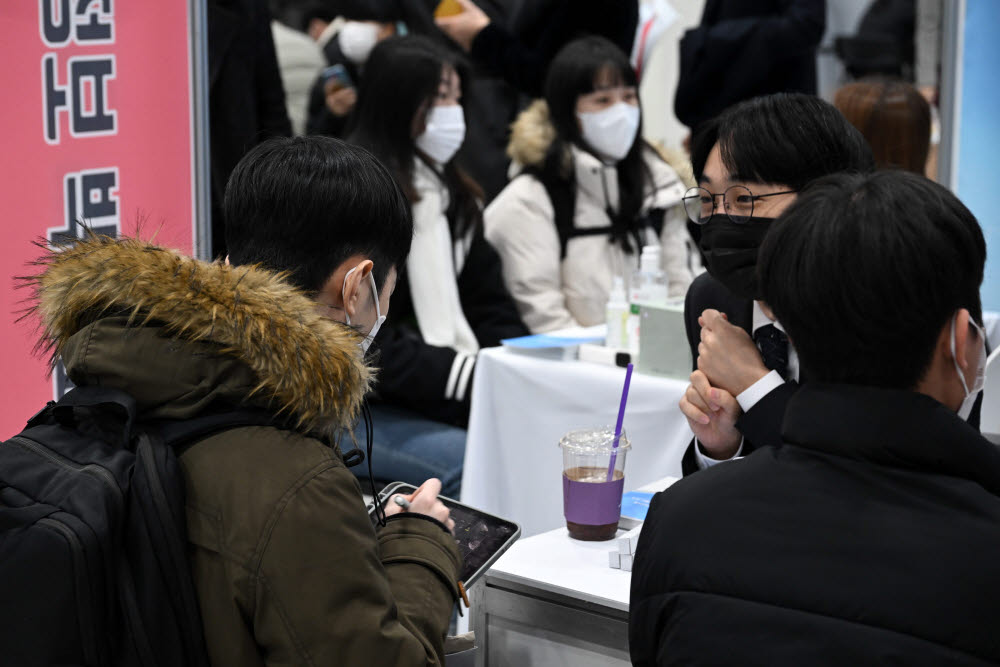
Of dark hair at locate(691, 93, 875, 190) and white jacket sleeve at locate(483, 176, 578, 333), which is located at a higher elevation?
dark hair at locate(691, 93, 875, 190)

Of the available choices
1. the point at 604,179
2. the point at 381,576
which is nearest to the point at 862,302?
the point at 381,576

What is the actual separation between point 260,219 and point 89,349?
0.28 m

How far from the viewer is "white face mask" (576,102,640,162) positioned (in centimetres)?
395

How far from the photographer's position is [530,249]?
390 cm

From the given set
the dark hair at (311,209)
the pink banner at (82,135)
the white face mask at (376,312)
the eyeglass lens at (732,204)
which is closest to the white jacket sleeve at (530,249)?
the pink banner at (82,135)

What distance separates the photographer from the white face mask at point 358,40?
14.3ft

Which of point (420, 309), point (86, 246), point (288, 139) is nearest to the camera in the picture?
point (86, 246)

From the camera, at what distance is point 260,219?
4.60 ft

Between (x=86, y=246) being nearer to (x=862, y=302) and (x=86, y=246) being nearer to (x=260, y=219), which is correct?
(x=260, y=219)

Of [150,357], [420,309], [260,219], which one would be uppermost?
[260,219]

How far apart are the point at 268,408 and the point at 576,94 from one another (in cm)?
293

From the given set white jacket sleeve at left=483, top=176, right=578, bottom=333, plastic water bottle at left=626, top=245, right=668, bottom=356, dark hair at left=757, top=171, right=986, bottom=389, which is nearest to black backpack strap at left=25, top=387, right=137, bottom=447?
dark hair at left=757, top=171, right=986, bottom=389

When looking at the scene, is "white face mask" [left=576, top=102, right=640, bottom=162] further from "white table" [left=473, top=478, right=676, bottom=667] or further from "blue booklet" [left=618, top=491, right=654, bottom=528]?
"white table" [left=473, top=478, right=676, bottom=667]

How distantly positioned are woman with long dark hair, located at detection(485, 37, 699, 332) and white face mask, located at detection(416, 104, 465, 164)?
35cm
